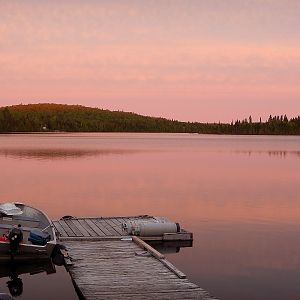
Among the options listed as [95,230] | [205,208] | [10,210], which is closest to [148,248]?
[95,230]

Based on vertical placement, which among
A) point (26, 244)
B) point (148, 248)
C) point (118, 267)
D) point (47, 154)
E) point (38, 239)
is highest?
point (38, 239)

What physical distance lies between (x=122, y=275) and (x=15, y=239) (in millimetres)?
3616

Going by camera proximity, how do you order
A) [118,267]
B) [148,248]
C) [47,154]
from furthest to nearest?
[47,154]
[148,248]
[118,267]

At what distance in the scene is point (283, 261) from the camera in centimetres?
1912

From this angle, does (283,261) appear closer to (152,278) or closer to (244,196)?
(152,278)

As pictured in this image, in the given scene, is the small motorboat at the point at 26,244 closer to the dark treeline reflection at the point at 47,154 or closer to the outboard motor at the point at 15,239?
the outboard motor at the point at 15,239

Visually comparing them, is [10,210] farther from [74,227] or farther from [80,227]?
[80,227]

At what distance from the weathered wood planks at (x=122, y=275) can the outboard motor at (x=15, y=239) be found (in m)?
1.59

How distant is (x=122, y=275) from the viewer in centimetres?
1453

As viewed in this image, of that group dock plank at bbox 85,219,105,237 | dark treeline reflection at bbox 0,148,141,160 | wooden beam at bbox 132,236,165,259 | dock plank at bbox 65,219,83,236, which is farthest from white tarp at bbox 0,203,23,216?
dark treeline reflection at bbox 0,148,141,160

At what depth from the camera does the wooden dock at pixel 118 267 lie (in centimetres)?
1306

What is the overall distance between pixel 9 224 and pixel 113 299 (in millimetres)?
7908

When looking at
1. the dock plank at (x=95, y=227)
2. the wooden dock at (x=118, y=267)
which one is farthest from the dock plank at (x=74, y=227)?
the dock plank at (x=95, y=227)

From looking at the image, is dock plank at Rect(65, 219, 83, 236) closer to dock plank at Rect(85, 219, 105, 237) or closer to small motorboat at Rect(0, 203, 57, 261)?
dock plank at Rect(85, 219, 105, 237)
